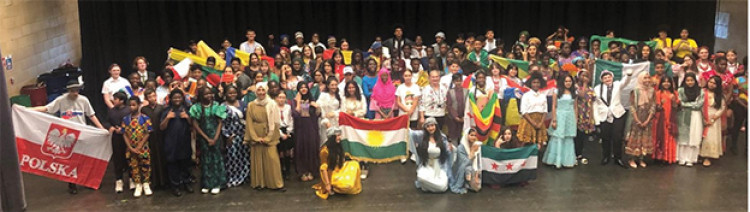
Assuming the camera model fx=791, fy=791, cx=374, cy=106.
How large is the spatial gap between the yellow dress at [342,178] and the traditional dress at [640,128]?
2.90 meters

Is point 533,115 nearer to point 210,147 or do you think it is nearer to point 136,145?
point 210,147

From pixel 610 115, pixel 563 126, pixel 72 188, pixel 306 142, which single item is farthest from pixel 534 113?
pixel 72 188

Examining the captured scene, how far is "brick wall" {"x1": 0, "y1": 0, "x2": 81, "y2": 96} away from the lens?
33.3ft

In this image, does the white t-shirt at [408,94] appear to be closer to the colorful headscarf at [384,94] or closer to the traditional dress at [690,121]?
the colorful headscarf at [384,94]

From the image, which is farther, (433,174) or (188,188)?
(188,188)

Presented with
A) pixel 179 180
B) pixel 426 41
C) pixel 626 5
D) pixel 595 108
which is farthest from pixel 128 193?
pixel 626 5

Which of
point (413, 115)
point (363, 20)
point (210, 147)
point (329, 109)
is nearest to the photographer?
point (210, 147)

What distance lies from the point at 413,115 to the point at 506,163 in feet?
4.45

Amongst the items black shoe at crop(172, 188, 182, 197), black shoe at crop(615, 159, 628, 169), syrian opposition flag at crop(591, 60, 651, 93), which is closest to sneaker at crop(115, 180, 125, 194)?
black shoe at crop(172, 188, 182, 197)

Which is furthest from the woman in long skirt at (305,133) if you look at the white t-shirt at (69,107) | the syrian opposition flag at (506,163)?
the white t-shirt at (69,107)

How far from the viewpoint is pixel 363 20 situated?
13.7 meters

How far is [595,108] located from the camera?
26.7 feet

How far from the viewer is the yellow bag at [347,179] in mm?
7188

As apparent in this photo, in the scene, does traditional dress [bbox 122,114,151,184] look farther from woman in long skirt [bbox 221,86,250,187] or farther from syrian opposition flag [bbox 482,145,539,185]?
syrian opposition flag [bbox 482,145,539,185]
